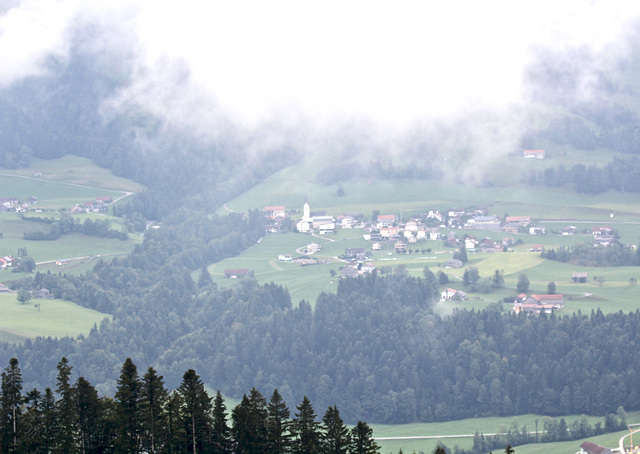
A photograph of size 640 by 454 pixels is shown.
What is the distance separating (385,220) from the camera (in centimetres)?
13950

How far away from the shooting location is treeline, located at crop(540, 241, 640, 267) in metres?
113

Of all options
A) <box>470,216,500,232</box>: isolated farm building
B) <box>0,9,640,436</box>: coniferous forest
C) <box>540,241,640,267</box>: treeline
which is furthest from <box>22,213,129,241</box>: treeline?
<box>540,241,640,267</box>: treeline

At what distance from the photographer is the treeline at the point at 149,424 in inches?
1401

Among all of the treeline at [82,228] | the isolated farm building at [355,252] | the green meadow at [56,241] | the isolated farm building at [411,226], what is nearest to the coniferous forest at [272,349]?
the treeline at [82,228]

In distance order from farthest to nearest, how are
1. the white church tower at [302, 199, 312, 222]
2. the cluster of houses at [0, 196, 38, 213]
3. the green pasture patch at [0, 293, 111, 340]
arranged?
the cluster of houses at [0, 196, 38, 213] → the white church tower at [302, 199, 312, 222] → the green pasture patch at [0, 293, 111, 340]

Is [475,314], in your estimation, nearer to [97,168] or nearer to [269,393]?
[269,393]

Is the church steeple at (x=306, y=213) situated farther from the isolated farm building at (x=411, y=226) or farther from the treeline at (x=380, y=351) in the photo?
the treeline at (x=380, y=351)

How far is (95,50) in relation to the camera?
19562 cm

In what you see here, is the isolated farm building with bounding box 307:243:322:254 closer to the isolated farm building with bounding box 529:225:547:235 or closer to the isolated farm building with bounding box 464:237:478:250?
the isolated farm building with bounding box 464:237:478:250

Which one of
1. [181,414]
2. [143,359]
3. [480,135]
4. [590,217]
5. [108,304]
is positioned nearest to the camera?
[181,414]

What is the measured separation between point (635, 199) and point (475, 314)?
5548 cm

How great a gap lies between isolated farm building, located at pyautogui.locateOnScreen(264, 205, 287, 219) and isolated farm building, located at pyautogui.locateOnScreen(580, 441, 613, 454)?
81.7 m

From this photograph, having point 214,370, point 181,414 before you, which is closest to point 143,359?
point 214,370

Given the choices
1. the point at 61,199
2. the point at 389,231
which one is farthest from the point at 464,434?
the point at 61,199
